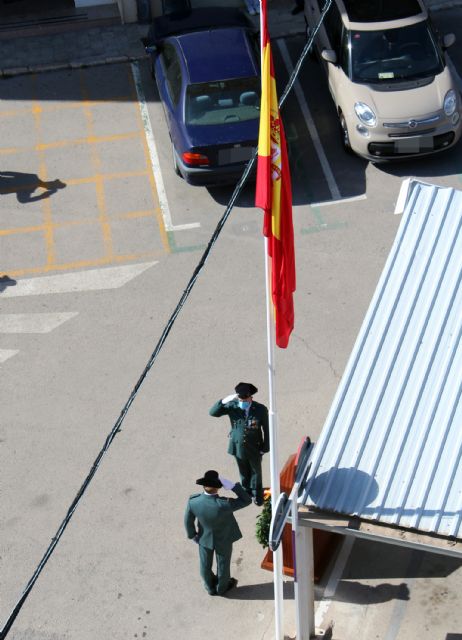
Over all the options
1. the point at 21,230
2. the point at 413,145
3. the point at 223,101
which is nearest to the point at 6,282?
the point at 21,230

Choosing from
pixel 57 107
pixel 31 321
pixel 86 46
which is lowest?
pixel 31 321

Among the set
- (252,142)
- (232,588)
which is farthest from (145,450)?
(252,142)

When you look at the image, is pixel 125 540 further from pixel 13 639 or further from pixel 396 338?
pixel 396 338

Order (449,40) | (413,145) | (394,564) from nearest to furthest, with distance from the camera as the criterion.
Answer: (394,564) < (413,145) < (449,40)

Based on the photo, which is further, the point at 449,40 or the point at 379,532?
the point at 449,40

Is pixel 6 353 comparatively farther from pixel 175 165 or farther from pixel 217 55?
pixel 217 55

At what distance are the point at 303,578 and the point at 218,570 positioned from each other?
152 cm

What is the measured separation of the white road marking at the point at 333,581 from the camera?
35.8 feet

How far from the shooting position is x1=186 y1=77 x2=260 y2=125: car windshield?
53.5 ft

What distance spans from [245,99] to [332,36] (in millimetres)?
2305

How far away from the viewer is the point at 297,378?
44.7ft

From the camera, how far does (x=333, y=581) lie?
11.2 m

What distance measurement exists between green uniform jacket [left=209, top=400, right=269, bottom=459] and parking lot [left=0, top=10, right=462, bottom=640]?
864 millimetres

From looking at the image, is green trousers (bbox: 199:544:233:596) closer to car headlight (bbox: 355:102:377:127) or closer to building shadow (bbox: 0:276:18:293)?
building shadow (bbox: 0:276:18:293)
